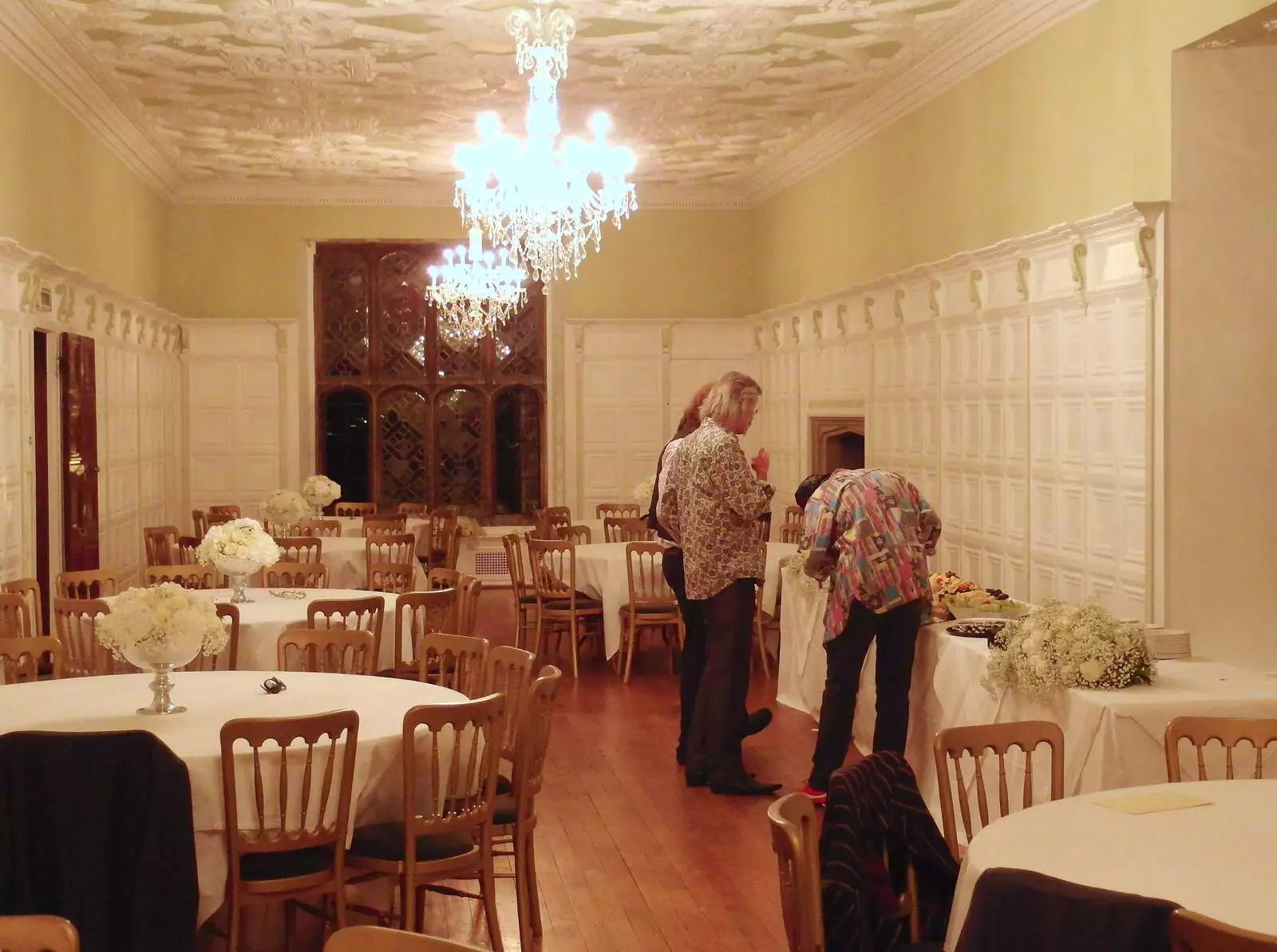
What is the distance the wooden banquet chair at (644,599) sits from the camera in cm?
970

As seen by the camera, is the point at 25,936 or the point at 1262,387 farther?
the point at 1262,387

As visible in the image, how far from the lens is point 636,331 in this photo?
1523 cm

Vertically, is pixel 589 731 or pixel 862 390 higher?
pixel 862 390

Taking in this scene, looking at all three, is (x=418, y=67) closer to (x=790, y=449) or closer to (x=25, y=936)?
(x=790, y=449)

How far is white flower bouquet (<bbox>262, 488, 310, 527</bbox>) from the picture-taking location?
11.5 meters

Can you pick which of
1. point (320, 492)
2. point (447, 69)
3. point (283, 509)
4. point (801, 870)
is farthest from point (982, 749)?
point (320, 492)

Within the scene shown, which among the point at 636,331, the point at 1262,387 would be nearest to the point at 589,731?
the point at 1262,387

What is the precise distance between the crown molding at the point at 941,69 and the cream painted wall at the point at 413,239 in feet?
7.25

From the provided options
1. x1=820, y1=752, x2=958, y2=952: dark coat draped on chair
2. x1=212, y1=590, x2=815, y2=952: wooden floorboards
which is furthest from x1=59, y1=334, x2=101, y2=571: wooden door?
x1=820, y1=752, x2=958, y2=952: dark coat draped on chair

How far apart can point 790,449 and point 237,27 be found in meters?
6.48

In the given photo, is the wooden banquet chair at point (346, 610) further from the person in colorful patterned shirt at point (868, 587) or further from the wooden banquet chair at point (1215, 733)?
the wooden banquet chair at point (1215, 733)

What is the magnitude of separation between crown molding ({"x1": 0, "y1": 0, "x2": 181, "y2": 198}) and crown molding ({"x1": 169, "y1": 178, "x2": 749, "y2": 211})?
3.56 feet

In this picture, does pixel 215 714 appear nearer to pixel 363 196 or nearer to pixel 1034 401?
pixel 1034 401

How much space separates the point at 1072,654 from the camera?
16.7 feet
